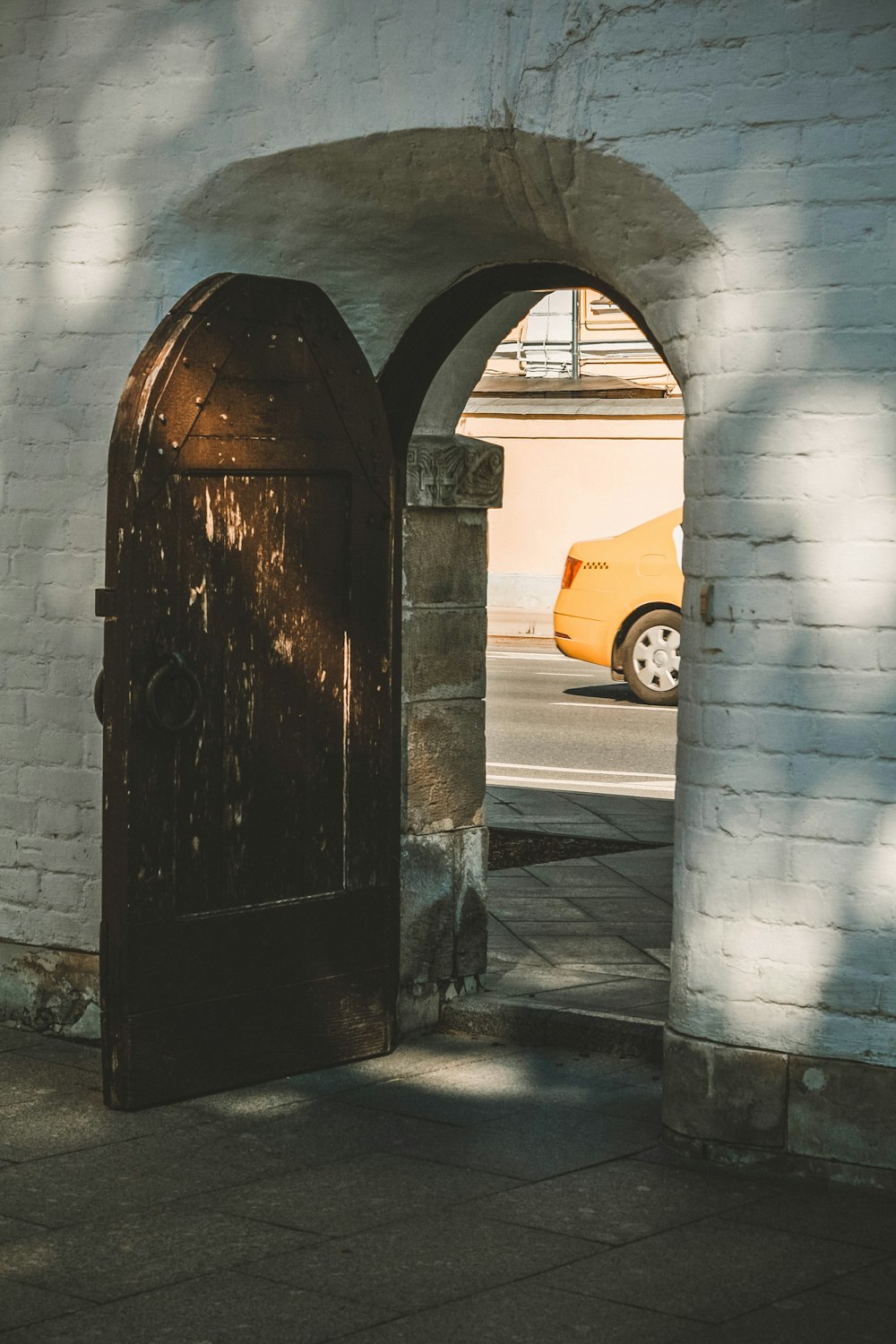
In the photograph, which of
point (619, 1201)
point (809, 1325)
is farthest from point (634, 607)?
point (809, 1325)

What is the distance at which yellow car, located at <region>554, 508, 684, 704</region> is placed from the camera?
15289 millimetres

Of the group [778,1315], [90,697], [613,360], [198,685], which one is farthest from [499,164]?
[613,360]

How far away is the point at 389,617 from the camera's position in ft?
18.0

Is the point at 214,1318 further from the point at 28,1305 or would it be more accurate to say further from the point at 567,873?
the point at 567,873

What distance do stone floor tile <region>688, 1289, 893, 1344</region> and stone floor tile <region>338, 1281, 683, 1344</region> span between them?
0.11 m

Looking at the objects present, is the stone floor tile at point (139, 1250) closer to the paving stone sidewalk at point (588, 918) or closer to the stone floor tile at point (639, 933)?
the paving stone sidewalk at point (588, 918)

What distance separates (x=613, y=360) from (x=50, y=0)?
63.2ft

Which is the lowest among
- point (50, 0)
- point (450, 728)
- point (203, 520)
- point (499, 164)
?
point (450, 728)

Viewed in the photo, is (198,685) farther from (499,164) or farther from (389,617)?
(499,164)

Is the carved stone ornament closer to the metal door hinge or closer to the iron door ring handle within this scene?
the iron door ring handle

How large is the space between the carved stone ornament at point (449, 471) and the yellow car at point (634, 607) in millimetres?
9367

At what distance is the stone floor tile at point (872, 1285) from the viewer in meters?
3.67

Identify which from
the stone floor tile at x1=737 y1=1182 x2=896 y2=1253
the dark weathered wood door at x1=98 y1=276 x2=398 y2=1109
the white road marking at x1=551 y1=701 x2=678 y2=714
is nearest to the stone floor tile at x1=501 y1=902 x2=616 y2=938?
the dark weathered wood door at x1=98 y1=276 x2=398 y2=1109

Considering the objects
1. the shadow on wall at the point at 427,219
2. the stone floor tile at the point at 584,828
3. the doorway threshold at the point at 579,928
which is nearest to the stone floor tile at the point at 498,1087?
the doorway threshold at the point at 579,928
